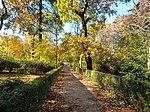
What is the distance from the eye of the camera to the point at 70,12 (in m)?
22.9

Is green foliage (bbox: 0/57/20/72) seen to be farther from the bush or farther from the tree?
the tree

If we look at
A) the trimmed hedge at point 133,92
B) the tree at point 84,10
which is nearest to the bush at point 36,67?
the tree at point 84,10

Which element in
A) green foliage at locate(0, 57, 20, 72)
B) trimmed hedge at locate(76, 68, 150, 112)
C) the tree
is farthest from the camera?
green foliage at locate(0, 57, 20, 72)

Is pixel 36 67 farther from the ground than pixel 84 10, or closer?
closer

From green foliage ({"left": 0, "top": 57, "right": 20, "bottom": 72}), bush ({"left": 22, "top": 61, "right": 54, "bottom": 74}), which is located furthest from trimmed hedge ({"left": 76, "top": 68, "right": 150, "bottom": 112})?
green foliage ({"left": 0, "top": 57, "right": 20, "bottom": 72})

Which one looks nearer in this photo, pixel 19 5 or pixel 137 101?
pixel 137 101

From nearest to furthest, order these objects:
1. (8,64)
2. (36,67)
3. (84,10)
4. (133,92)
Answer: (133,92) → (84,10) → (36,67) → (8,64)

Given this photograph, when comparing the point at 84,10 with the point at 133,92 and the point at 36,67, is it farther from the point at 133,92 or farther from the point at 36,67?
the point at 133,92

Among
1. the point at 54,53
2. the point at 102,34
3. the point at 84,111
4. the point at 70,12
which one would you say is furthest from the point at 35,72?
the point at 84,111

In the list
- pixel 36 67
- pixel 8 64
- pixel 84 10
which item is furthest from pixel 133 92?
pixel 8 64

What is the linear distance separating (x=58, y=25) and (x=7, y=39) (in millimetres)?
19942

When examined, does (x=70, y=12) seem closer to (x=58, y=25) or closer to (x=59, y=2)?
(x=59, y=2)

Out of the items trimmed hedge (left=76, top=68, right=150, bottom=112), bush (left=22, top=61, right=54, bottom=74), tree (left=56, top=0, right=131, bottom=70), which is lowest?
trimmed hedge (left=76, top=68, right=150, bottom=112)

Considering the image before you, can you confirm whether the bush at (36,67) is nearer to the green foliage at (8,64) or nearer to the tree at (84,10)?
the green foliage at (8,64)
